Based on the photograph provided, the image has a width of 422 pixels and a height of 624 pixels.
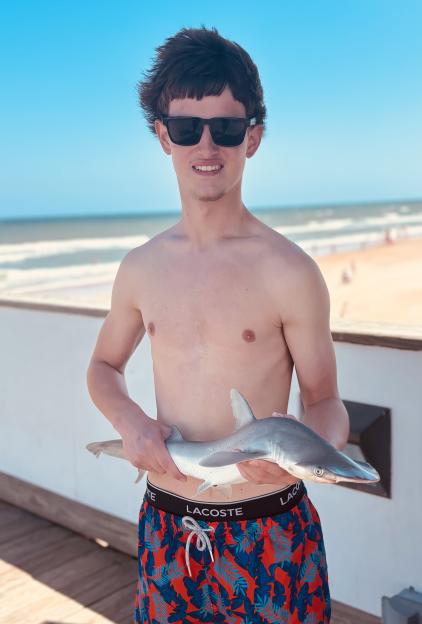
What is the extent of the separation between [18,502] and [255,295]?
288 cm

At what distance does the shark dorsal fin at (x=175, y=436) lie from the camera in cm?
134

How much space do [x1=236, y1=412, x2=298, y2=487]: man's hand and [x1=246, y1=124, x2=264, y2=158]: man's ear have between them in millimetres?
622

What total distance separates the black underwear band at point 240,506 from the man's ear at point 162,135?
0.76 meters

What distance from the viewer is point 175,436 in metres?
1.36

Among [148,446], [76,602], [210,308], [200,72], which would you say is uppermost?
[200,72]

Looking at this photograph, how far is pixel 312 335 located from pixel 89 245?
30490mm

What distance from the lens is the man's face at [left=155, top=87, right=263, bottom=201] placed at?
52.7 inches

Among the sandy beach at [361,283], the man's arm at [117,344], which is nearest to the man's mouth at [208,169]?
the man's arm at [117,344]

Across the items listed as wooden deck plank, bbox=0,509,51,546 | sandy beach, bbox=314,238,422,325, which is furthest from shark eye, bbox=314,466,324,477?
sandy beach, bbox=314,238,422,325

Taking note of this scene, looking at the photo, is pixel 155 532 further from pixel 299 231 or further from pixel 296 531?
pixel 299 231

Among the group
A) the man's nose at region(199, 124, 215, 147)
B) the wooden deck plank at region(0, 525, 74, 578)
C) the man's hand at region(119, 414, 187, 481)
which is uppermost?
the man's nose at region(199, 124, 215, 147)

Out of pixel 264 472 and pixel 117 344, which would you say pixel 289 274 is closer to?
pixel 264 472

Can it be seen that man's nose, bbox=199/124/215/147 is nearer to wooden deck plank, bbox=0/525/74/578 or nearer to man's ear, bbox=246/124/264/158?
man's ear, bbox=246/124/264/158

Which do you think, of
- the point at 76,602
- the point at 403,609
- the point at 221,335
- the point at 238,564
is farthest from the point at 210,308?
the point at 76,602
